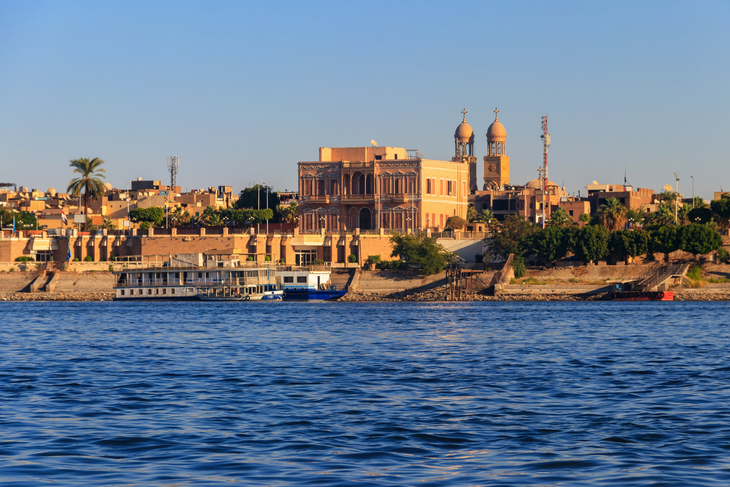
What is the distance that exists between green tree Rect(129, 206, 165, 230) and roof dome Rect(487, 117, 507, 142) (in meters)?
60.6

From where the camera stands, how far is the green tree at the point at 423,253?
4028 inches

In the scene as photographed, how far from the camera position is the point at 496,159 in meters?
167

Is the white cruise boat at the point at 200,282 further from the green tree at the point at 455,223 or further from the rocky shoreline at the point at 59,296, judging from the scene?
the green tree at the point at 455,223

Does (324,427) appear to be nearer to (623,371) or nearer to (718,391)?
(718,391)

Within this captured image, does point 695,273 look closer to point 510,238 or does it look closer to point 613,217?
point 510,238

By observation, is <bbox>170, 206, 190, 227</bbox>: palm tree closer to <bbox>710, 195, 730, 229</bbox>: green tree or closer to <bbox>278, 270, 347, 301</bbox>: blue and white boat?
<bbox>278, 270, 347, 301</bbox>: blue and white boat

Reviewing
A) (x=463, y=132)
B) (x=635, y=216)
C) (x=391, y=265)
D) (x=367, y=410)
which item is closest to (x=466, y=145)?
(x=463, y=132)

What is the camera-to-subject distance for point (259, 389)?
1013 inches

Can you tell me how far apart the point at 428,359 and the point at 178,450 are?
1796 cm

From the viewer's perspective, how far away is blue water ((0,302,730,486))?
1538 cm

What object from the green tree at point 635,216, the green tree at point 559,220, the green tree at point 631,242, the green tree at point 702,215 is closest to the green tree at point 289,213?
the green tree at point 559,220

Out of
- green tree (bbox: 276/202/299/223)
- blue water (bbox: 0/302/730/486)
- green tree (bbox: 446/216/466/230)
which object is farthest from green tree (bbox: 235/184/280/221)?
blue water (bbox: 0/302/730/486)

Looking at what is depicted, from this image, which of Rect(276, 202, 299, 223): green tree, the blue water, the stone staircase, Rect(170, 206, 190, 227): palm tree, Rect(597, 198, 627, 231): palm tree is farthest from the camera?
Rect(170, 206, 190, 227): palm tree

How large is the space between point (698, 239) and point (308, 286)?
38.6m
